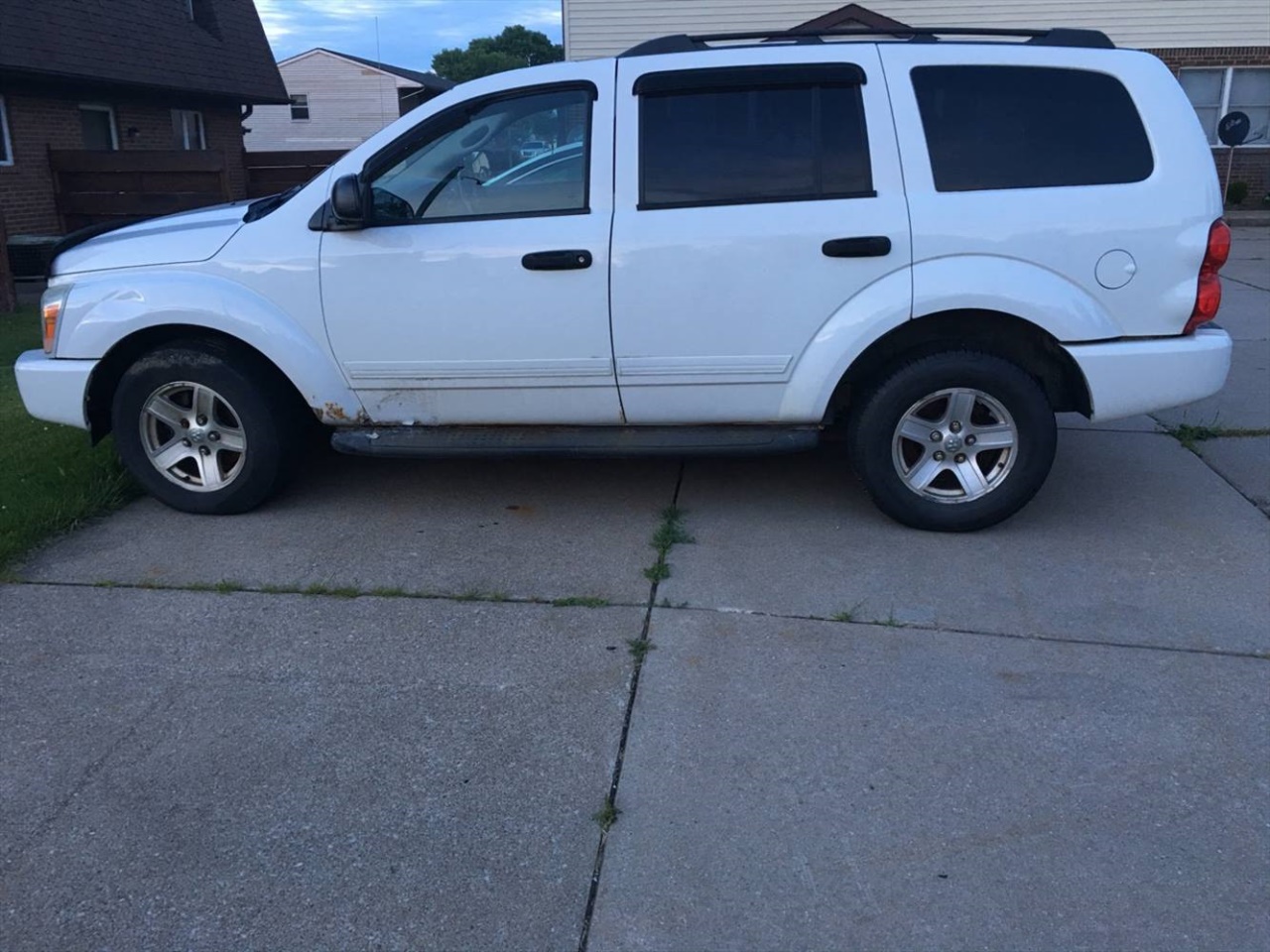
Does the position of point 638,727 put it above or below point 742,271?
below

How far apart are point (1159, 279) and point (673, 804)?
3050 millimetres

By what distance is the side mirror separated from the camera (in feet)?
15.9

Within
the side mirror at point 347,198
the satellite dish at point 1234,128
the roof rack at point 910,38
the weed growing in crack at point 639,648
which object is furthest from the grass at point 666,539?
the satellite dish at point 1234,128

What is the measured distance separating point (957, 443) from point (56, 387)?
4025 mm

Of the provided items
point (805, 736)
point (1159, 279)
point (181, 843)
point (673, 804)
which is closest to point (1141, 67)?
point (1159, 279)

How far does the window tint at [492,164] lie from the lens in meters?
5.05

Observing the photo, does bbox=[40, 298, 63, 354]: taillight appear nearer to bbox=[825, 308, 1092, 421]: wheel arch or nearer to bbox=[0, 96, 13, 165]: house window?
bbox=[825, 308, 1092, 421]: wheel arch

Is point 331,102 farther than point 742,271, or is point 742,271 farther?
point 331,102

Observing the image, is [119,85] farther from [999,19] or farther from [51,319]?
[51,319]

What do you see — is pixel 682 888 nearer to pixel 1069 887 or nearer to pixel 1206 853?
pixel 1069 887

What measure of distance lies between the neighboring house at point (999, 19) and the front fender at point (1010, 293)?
1577 centimetres

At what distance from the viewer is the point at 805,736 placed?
143 inches

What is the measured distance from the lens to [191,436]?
540 centimetres

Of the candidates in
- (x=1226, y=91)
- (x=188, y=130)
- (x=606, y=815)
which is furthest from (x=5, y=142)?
(x=1226, y=91)
